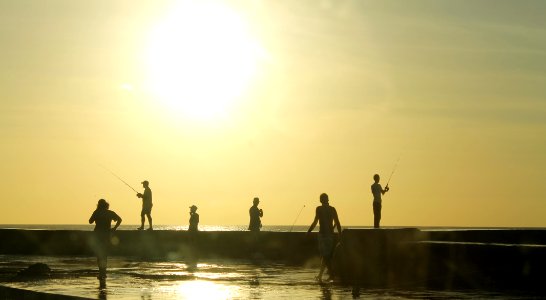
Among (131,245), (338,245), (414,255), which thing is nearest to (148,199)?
(131,245)

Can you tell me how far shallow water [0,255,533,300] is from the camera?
16.0 m

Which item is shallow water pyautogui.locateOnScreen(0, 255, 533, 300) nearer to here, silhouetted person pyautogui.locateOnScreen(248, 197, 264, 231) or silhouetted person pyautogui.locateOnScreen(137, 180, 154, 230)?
silhouetted person pyautogui.locateOnScreen(248, 197, 264, 231)

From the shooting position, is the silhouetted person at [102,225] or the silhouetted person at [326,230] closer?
the silhouetted person at [326,230]

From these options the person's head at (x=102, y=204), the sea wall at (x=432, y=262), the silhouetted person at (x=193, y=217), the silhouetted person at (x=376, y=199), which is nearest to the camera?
the sea wall at (x=432, y=262)

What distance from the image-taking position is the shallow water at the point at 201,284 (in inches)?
630

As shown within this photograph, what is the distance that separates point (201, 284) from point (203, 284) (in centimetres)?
4

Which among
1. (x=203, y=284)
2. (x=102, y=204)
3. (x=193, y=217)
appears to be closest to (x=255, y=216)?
(x=193, y=217)

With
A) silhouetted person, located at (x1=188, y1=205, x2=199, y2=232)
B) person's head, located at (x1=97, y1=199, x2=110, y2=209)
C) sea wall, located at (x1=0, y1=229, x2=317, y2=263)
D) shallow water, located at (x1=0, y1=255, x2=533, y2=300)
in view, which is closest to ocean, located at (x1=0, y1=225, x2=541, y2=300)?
shallow water, located at (x1=0, y1=255, x2=533, y2=300)

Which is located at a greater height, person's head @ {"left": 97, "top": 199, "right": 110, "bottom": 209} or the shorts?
the shorts

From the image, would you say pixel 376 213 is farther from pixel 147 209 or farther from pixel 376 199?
pixel 147 209

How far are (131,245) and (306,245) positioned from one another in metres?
7.13

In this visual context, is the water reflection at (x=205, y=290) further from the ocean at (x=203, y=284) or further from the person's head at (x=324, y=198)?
the person's head at (x=324, y=198)

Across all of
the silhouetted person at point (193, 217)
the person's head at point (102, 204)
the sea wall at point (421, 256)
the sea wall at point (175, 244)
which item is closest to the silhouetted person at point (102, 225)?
the person's head at point (102, 204)

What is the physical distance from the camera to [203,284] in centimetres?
1864
